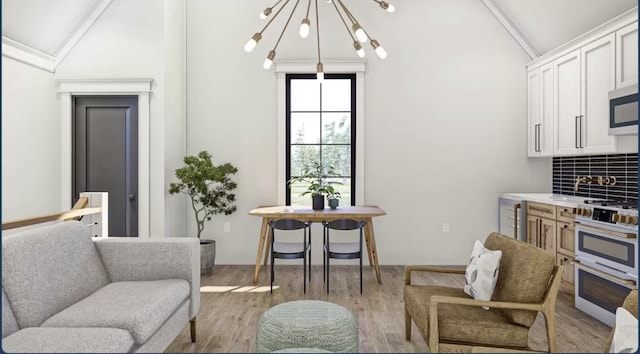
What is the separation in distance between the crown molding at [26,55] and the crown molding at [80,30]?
0.09 metres

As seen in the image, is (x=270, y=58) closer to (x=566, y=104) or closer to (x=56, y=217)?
(x=56, y=217)

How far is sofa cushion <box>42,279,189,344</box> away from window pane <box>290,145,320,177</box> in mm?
2816

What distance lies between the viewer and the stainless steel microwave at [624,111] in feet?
11.0

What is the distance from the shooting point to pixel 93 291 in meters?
2.64

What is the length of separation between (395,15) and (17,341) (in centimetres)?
497

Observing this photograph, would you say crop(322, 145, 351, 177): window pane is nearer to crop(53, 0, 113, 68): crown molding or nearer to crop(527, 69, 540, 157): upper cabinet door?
crop(527, 69, 540, 157): upper cabinet door

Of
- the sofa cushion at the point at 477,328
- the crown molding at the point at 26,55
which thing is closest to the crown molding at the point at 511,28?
the sofa cushion at the point at 477,328

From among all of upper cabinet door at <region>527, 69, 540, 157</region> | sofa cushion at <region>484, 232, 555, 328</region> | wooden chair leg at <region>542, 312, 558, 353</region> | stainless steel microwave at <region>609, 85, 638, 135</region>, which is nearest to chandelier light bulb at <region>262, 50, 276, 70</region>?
sofa cushion at <region>484, 232, 555, 328</region>

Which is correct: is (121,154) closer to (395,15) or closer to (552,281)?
(395,15)

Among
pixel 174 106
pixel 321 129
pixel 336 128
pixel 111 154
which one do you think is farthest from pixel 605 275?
pixel 111 154

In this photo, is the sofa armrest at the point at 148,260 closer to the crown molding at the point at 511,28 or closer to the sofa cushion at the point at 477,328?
the sofa cushion at the point at 477,328

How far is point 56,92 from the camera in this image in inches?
191

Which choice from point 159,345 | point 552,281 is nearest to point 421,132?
point 552,281

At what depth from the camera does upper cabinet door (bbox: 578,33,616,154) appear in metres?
3.73
